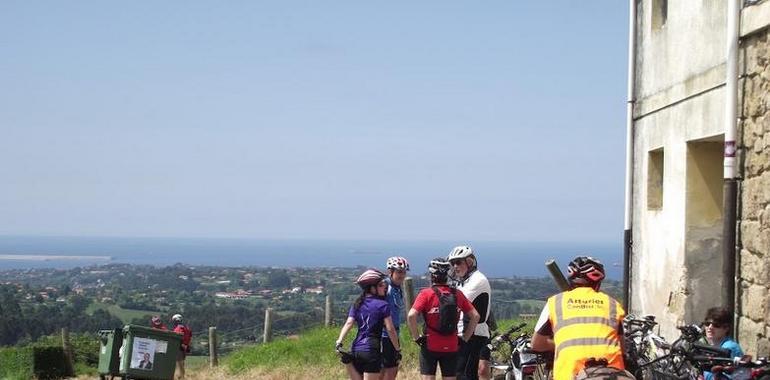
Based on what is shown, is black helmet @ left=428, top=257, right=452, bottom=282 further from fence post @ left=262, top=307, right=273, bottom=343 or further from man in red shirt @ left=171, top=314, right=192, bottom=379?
fence post @ left=262, top=307, right=273, bottom=343

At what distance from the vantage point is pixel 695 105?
37.8ft

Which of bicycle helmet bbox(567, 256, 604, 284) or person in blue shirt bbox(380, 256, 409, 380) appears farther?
person in blue shirt bbox(380, 256, 409, 380)

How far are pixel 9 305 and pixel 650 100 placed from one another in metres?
58.1

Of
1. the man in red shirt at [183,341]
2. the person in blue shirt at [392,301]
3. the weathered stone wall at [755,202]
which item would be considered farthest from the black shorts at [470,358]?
the man in red shirt at [183,341]

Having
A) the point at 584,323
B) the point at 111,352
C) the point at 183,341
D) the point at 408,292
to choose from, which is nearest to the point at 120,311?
the point at 183,341

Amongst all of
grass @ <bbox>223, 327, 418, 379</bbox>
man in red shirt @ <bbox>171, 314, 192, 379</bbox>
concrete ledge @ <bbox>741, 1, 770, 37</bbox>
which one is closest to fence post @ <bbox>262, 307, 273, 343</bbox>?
grass @ <bbox>223, 327, 418, 379</bbox>

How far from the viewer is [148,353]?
648 inches

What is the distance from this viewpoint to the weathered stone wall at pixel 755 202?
9383mm

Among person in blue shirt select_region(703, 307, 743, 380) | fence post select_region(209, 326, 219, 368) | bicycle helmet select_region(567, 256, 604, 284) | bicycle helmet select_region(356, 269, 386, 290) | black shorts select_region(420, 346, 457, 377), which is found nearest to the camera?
bicycle helmet select_region(567, 256, 604, 284)

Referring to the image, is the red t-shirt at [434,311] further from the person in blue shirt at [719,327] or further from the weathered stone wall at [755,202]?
the weathered stone wall at [755,202]

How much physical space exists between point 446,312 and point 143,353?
7.81m

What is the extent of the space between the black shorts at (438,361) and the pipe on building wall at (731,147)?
2739 millimetres

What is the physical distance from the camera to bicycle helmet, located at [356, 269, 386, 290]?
425 inches

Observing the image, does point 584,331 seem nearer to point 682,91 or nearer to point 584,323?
point 584,323
